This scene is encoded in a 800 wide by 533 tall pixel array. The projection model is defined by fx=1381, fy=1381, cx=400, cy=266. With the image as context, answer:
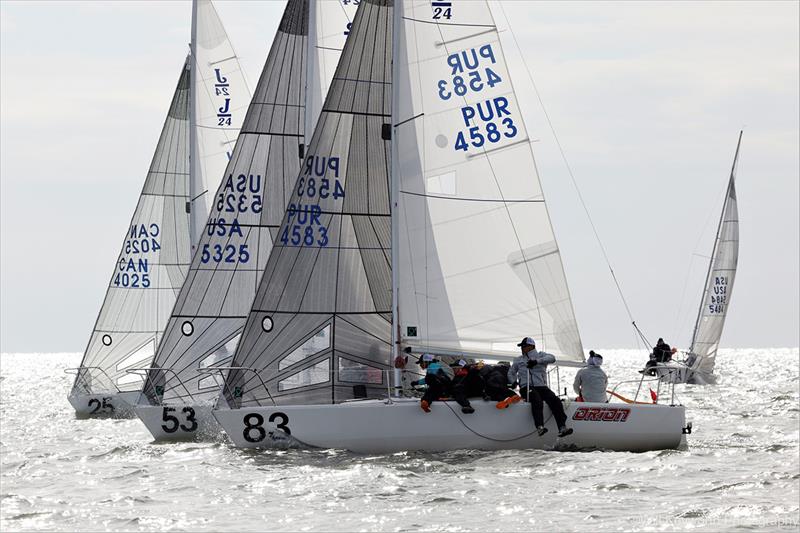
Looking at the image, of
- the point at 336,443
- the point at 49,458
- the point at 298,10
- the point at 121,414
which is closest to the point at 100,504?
the point at 336,443

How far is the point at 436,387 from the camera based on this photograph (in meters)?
17.3

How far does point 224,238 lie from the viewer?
23453mm

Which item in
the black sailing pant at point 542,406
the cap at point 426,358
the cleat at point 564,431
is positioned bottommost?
the cleat at point 564,431

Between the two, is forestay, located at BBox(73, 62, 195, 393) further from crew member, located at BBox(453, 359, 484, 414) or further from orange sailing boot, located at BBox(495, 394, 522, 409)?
orange sailing boot, located at BBox(495, 394, 522, 409)

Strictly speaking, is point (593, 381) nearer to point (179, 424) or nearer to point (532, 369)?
point (532, 369)

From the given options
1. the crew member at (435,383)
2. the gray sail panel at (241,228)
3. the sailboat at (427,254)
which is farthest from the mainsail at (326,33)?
the crew member at (435,383)

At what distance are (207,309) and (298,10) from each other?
577 centimetres

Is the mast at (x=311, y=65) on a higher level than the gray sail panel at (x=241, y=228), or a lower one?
higher

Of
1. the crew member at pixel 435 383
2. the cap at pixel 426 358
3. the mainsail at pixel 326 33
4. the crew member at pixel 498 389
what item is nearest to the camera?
A: the crew member at pixel 435 383

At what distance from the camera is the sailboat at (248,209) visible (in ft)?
74.3

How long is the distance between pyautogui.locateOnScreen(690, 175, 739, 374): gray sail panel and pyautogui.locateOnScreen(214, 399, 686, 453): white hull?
27076 millimetres

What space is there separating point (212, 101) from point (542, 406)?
1388 cm

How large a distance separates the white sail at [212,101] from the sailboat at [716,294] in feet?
67.4

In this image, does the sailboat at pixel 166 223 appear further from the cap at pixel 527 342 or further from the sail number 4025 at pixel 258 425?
the cap at pixel 527 342
